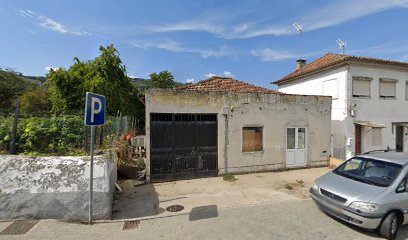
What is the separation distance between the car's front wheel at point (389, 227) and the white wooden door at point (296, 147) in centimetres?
606

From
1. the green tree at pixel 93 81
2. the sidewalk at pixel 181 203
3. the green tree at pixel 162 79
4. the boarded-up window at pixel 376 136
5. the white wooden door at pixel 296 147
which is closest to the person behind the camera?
the sidewalk at pixel 181 203

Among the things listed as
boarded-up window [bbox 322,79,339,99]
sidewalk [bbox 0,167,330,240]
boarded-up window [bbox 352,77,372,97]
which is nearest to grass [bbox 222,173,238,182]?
sidewalk [bbox 0,167,330,240]

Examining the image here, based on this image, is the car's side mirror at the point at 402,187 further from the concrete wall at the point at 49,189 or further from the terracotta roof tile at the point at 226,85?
the terracotta roof tile at the point at 226,85

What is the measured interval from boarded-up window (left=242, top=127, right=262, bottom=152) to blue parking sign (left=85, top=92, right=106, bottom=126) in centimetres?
628

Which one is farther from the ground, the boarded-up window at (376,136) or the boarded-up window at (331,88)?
the boarded-up window at (331,88)

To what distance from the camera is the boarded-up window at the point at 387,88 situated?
557 inches

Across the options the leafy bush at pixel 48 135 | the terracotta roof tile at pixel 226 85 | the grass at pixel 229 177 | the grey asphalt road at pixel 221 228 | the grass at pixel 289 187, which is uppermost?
the terracotta roof tile at pixel 226 85

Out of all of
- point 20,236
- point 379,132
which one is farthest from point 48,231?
point 379,132

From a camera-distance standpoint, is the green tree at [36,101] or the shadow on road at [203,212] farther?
the green tree at [36,101]

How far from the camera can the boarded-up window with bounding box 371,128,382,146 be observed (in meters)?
14.1

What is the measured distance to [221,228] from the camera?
16.9 ft

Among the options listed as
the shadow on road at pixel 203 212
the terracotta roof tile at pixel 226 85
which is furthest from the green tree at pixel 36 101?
the shadow on road at pixel 203 212

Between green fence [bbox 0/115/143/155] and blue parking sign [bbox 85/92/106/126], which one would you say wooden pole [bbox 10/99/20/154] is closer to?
green fence [bbox 0/115/143/155]

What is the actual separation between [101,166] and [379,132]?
15.6 metres
